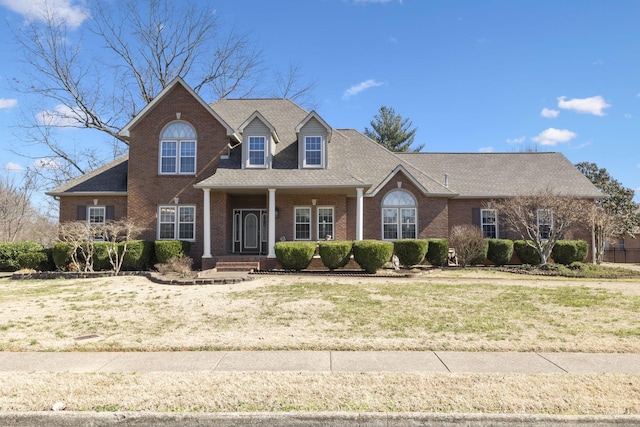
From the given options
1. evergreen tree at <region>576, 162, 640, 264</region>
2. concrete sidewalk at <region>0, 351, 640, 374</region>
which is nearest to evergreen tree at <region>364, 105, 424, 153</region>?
evergreen tree at <region>576, 162, 640, 264</region>

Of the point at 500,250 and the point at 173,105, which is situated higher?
the point at 173,105

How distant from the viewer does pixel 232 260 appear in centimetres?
1759

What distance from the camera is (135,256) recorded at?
17250mm

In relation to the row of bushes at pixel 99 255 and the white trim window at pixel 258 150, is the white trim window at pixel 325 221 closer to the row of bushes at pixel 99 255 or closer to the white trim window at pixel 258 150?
the white trim window at pixel 258 150

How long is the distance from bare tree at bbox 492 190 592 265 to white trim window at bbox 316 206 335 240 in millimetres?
8223

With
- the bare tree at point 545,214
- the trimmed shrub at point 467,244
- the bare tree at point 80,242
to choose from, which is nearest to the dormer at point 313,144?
the trimmed shrub at point 467,244

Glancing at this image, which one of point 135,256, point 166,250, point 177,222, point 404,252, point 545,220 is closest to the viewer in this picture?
point 135,256

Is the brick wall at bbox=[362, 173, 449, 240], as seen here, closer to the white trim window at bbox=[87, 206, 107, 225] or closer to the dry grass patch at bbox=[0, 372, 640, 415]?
the white trim window at bbox=[87, 206, 107, 225]

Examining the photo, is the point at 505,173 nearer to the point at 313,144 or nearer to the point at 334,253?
the point at 313,144

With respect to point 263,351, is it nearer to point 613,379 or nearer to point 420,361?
point 420,361

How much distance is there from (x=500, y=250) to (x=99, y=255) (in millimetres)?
18276

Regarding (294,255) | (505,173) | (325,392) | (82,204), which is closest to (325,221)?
(294,255)

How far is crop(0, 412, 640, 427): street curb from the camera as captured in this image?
12.9 ft

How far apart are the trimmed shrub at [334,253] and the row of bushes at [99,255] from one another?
662cm
